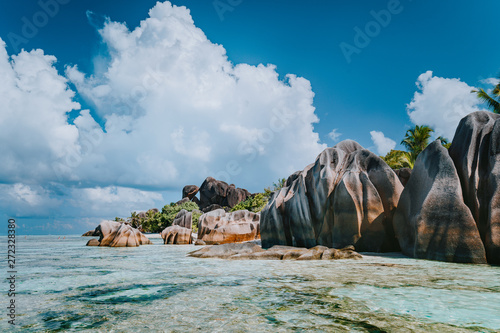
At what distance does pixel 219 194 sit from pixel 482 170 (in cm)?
6920

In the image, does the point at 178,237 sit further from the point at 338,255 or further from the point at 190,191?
the point at 190,191

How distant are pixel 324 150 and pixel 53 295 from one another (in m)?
15.5

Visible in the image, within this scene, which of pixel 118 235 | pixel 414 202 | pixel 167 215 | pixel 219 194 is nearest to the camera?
pixel 414 202

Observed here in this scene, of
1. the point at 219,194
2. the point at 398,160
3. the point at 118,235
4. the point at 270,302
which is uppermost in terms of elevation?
the point at 398,160

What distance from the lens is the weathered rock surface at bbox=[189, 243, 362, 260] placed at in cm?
1181

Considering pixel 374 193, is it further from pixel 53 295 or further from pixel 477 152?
pixel 53 295

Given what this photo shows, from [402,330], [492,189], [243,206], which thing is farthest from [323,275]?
[243,206]

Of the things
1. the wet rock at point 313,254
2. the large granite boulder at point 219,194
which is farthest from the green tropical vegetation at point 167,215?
the wet rock at point 313,254

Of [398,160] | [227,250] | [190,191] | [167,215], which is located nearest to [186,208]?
[167,215]

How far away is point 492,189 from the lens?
32.9 feet

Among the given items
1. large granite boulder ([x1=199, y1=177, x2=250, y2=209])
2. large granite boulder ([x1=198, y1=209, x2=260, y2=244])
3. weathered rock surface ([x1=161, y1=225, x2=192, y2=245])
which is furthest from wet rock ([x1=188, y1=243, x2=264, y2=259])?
large granite boulder ([x1=199, y1=177, x2=250, y2=209])

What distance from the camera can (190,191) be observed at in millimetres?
82250

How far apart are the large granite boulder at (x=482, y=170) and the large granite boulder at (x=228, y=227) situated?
18352 mm

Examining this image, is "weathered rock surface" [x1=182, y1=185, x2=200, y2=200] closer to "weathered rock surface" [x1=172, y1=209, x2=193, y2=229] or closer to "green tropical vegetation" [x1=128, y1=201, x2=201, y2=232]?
"green tropical vegetation" [x1=128, y1=201, x2=201, y2=232]
